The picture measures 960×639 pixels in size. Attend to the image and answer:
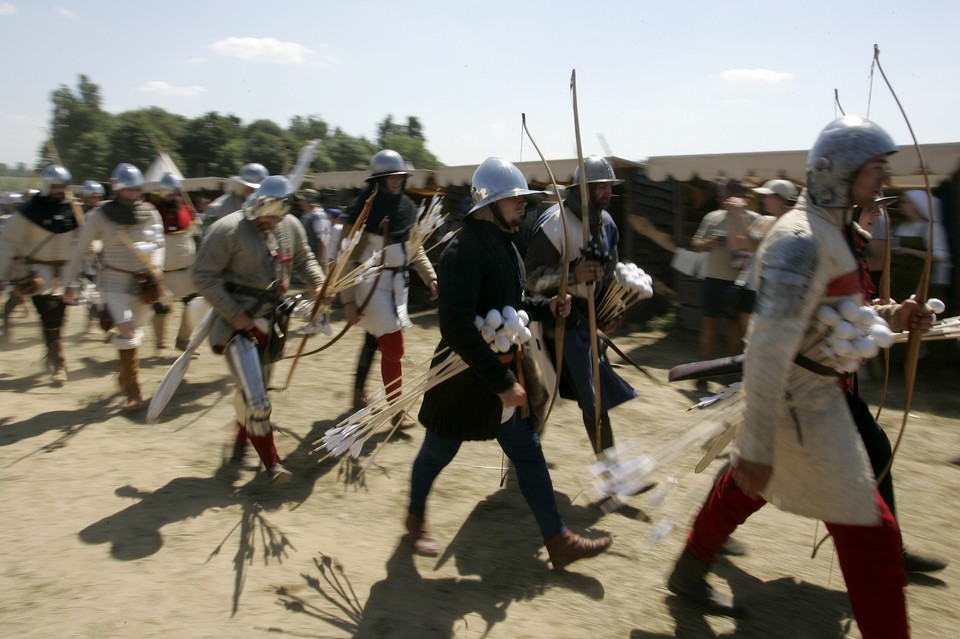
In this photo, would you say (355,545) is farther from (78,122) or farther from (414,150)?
(78,122)

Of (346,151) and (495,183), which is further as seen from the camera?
(346,151)

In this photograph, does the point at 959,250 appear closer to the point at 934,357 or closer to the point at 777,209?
the point at 934,357

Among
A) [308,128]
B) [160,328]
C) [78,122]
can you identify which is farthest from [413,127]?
[160,328]

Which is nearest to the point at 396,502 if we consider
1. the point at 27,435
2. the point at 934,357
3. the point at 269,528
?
the point at 269,528

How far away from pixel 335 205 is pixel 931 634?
13596 millimetres

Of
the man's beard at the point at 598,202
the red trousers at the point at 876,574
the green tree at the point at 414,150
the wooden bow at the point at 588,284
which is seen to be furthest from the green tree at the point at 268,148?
the red trousers at the point at 876,574

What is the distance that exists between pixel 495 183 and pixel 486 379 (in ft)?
2.70

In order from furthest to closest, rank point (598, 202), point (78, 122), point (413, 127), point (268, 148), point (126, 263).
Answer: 1. point (413, 127)
2. point (78, 122)
3. point (268, 148)
4. point (126, 263)
5. point (598, 202)

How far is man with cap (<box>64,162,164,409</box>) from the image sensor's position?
5.70 meters

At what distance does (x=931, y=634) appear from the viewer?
2914 mm

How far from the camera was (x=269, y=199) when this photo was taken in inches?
163

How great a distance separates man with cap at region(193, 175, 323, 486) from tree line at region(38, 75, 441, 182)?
24.7 m

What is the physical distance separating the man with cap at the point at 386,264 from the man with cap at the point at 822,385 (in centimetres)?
300

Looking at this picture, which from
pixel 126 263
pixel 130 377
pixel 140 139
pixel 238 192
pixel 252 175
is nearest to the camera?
pixel 130 377
